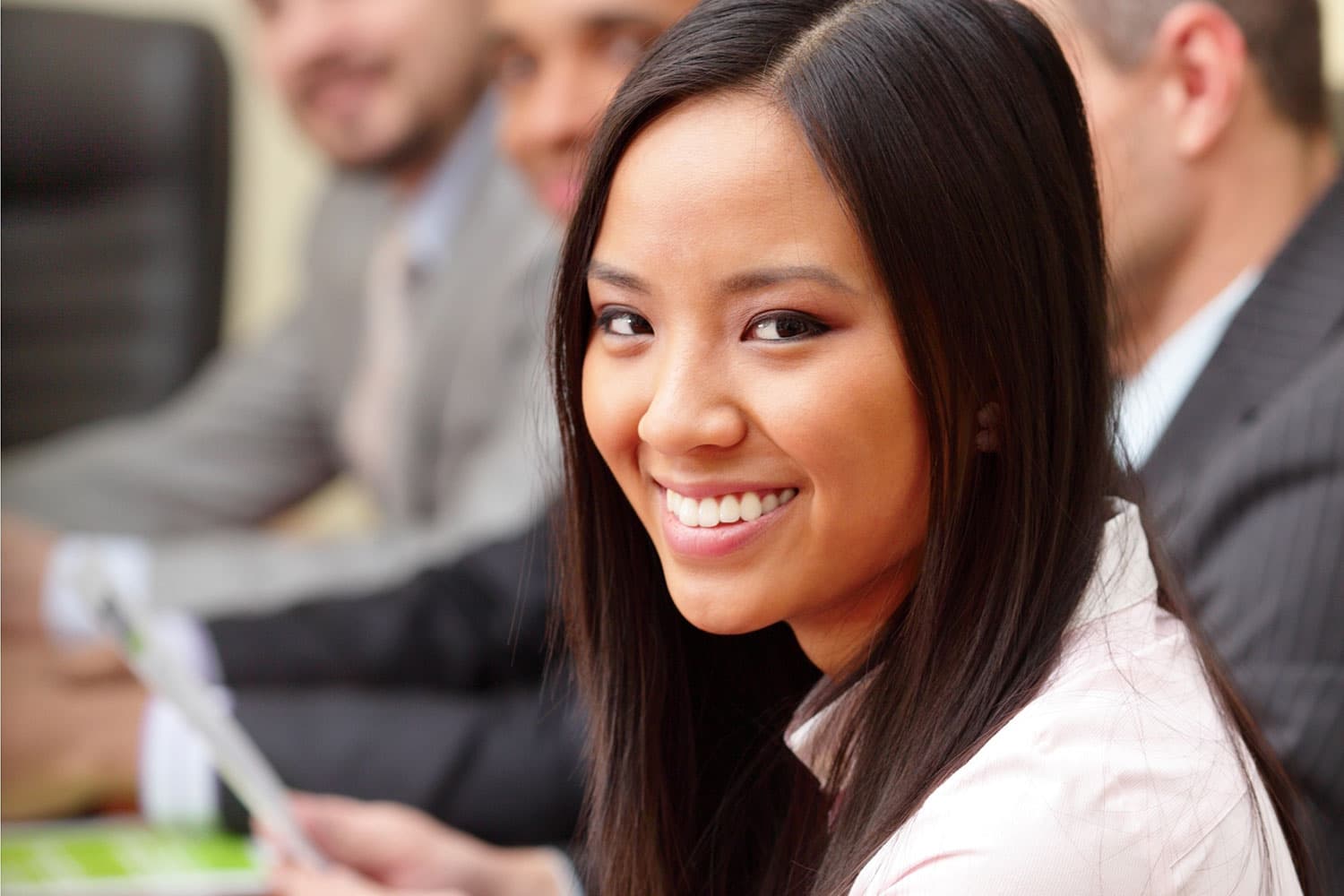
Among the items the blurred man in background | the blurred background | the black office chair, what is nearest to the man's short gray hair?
the blurred man in background

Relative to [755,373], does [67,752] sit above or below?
below

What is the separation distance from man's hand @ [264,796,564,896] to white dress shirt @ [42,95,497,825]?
161mm

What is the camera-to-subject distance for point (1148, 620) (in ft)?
2.06

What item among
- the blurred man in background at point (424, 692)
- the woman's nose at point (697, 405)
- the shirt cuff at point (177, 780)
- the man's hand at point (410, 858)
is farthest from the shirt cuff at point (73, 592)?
the woman's nose at point (697, 405)

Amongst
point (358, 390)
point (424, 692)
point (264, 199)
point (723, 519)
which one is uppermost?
point (723, 519)

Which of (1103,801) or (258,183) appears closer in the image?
(1103,801)

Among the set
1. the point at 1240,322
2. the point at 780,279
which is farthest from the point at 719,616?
the point at 1240,322

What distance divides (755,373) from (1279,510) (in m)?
0.45

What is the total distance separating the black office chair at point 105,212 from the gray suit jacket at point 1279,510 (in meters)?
1.47

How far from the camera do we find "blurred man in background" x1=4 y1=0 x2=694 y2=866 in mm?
1163

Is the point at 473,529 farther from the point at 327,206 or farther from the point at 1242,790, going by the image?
the point at 1242,790

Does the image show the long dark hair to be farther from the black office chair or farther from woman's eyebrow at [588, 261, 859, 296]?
the black office chair

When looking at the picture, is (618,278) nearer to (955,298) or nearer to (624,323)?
(624,323)

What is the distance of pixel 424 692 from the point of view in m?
1.35
